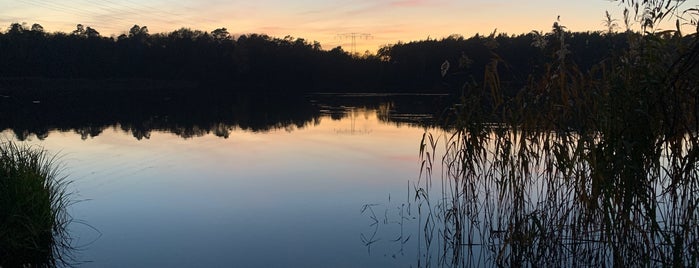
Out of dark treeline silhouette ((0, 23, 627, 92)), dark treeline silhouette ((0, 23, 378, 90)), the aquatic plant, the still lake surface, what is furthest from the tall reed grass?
dark treeline silhouette ((0, 23, 378, 90))

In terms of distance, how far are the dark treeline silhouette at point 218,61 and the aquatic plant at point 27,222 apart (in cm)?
5177

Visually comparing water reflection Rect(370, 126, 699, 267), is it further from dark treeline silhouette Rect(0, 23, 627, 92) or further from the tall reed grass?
dark treeline silhouette Rect(0, 23, 627, 92)

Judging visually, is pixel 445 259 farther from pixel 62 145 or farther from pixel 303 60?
pixel 303 60

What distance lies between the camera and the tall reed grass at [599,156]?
3.59 metres

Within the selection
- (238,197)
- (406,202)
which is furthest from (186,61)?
(406,202)

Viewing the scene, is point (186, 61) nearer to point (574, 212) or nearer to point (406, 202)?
point (406, 202)

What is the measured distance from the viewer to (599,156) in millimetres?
3799

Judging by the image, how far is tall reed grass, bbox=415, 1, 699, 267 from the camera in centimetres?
359

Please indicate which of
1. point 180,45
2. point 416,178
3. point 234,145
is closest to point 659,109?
point 416,178

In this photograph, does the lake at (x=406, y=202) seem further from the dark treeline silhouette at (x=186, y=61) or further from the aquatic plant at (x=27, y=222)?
the dark treeline silhouette at (x=186, y=61)

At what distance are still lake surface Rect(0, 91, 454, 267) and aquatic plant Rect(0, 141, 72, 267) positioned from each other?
0.26m

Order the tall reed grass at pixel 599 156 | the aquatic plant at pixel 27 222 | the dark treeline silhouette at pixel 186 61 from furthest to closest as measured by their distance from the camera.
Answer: the dark treeline silhouette at pixel 186 61 < the aquatic plant at pixel 27 222 < the tall reed grass at pixel 599 156

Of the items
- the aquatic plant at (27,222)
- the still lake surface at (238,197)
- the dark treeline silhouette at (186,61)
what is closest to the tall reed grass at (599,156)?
the still lake surface at (238,197)

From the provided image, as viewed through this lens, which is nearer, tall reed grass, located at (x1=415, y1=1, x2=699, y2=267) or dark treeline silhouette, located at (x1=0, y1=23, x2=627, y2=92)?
tall reed grass, located at (x1=415, y1=1, x2=699, y2=267)
